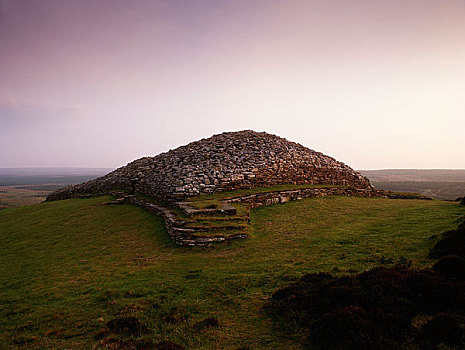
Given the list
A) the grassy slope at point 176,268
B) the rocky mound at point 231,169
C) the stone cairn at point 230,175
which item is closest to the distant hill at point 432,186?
the stone cairn at point 230,175

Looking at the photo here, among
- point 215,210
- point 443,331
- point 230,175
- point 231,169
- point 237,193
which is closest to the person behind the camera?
point 443,331

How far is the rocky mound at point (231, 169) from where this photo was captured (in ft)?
72.3

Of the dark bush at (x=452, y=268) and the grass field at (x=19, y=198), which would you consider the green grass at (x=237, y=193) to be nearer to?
the dark bush at (x=452, y=268)

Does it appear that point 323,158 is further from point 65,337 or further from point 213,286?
point 65,337

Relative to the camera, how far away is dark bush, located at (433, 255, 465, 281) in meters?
6.05

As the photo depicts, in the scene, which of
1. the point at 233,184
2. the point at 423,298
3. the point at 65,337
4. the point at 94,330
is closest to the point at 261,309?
the point at 423,298

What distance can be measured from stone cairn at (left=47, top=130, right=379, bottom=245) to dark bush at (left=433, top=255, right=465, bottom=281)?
11.2m

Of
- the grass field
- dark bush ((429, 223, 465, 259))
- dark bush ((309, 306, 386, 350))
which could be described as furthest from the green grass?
the grass field

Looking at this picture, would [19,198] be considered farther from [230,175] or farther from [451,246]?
[451,246]

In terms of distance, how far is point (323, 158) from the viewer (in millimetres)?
30656

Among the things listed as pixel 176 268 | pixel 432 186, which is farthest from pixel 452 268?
pixel 432 186

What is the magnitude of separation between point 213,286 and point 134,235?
962 cm

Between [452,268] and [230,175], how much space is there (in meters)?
17.5

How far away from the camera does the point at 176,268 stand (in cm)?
1091
